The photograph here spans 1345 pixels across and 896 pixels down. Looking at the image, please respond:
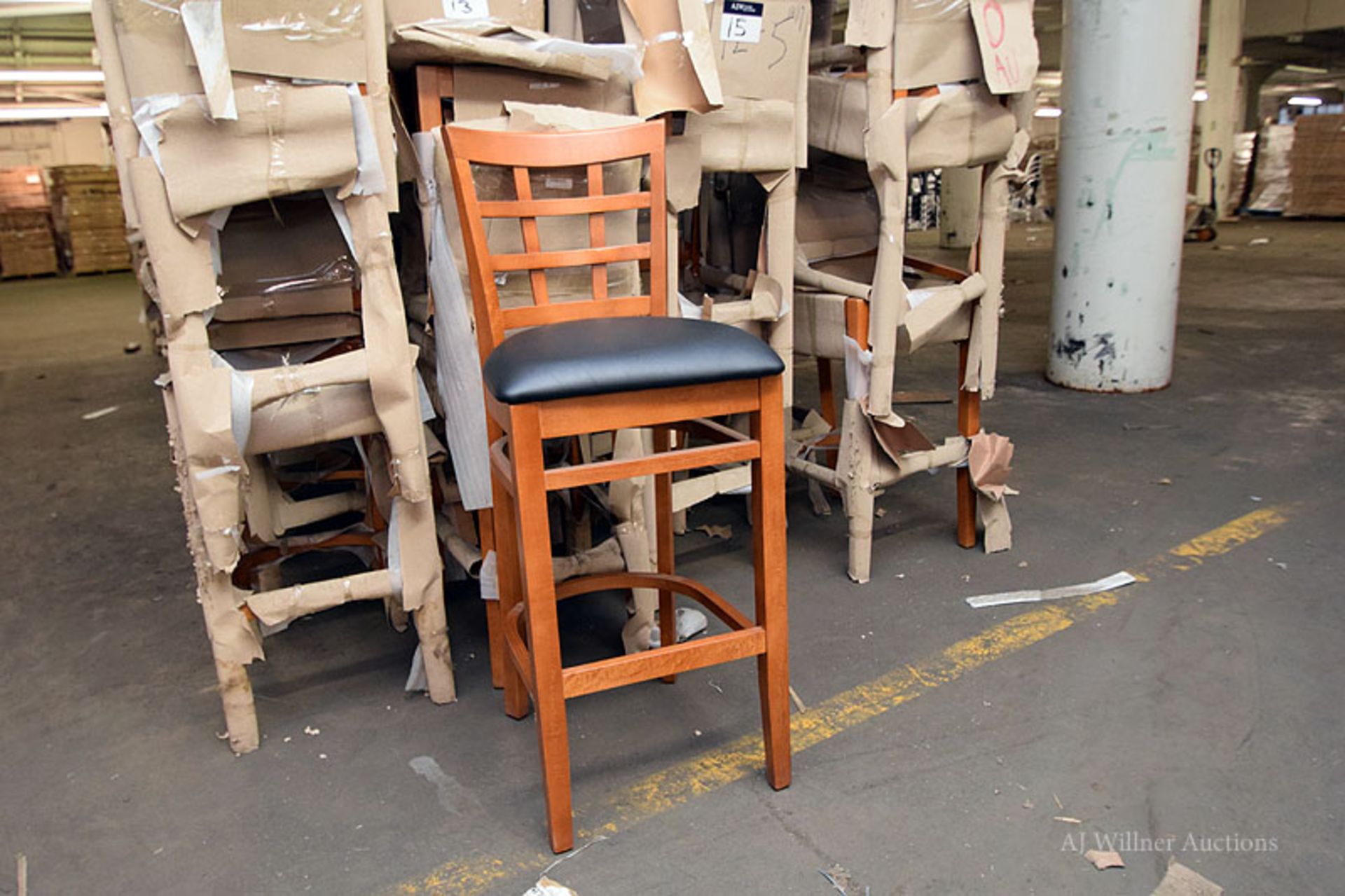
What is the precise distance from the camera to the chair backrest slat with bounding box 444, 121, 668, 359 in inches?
64.4

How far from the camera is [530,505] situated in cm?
146

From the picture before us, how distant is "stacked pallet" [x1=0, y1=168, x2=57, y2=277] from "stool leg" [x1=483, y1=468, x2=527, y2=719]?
1338 cm

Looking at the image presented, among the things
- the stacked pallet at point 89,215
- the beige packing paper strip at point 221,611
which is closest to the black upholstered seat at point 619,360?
the beige packing paper strip at point 221,611

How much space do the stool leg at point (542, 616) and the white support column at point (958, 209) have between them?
1101cm

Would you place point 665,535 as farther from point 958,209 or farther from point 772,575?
point 958,209

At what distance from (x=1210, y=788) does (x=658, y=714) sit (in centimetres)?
99

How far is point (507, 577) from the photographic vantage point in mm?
1906

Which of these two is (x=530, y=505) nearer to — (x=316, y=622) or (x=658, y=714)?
(x=658, y=714)

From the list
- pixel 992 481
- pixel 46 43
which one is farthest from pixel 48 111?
pixel 992 481

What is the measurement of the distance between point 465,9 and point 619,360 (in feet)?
3.00

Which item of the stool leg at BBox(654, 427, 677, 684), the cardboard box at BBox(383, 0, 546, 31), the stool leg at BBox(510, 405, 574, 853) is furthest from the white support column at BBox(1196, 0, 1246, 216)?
the stool leg at BBox(510, 405, 574, 853)

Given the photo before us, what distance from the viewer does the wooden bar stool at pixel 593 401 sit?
1444 millimetres

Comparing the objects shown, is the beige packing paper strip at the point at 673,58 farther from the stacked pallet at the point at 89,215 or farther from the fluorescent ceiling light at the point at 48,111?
the fluorescent ceiling light at the point at 48,111

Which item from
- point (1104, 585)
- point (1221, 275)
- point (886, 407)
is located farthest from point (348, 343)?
point (1221, 275)
